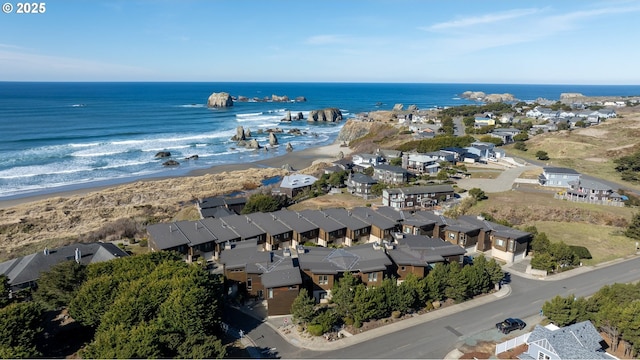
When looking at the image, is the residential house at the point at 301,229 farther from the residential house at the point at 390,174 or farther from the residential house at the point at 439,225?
the residential house at the point at 390,174

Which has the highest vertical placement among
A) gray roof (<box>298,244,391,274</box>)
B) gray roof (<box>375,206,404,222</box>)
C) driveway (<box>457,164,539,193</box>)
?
gray roof (<box>298,244,391,274</box>)

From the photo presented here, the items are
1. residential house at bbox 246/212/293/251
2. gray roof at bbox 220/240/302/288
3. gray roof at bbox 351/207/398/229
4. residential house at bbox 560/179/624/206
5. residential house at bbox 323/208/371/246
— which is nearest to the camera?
gray roof at bbox 220/240/302/288

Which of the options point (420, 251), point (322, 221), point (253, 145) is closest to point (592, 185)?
point (420, 251)

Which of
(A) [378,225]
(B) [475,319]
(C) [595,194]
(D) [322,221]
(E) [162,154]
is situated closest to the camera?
(B) [475,319]

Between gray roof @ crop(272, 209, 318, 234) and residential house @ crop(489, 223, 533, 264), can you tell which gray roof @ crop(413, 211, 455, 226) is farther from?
gray roof @ crop(272, 209, 318, 234)

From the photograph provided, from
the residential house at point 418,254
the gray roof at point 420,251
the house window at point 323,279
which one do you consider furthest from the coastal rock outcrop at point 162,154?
the house window at point 323,279

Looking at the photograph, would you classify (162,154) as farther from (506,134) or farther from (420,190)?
(506,134)

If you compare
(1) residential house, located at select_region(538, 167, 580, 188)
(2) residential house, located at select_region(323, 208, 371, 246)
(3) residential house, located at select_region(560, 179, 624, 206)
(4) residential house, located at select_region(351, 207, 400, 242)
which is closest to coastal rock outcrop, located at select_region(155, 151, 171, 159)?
(2) residential house, located at select_region(323, 208, 371, 246)
